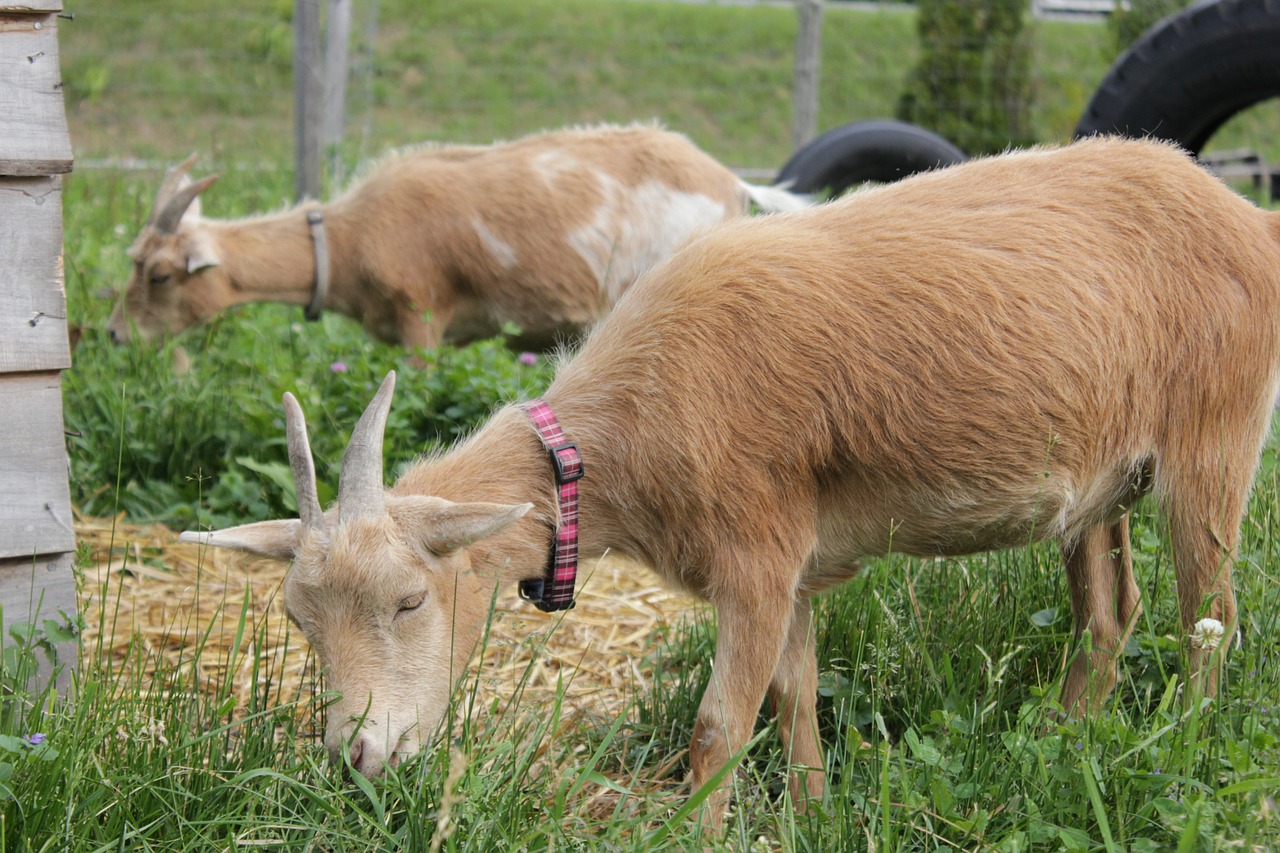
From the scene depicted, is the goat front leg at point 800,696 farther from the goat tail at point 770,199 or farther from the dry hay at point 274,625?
the goat tail at point 770,199

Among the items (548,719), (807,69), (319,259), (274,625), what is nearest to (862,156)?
(807,69)

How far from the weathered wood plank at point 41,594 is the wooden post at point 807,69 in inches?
378

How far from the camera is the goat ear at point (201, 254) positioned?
251 inches

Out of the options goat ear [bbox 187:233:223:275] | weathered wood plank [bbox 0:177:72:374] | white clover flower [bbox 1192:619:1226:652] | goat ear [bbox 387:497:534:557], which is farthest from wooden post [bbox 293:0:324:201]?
white clover flower [bbox 1192:619:1226:652]

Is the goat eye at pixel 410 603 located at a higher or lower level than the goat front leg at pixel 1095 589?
higher

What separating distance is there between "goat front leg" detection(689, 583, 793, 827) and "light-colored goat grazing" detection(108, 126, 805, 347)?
370 centimetres

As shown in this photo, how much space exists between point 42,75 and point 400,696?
181 centimetres

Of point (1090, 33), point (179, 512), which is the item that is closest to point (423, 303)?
point (179, 512)

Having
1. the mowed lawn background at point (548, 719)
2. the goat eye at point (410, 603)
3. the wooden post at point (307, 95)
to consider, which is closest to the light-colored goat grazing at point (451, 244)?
the mowed lawn background at point (548, 719)

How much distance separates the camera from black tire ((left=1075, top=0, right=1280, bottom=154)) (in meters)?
6.10

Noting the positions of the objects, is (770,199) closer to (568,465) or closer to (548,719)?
(548,719)

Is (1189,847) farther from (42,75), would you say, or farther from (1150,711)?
(42,75)

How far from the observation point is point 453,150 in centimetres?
705

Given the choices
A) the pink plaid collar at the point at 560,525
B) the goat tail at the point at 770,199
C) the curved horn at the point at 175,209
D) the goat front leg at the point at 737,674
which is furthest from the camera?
the goat tail at the point at 770,199
